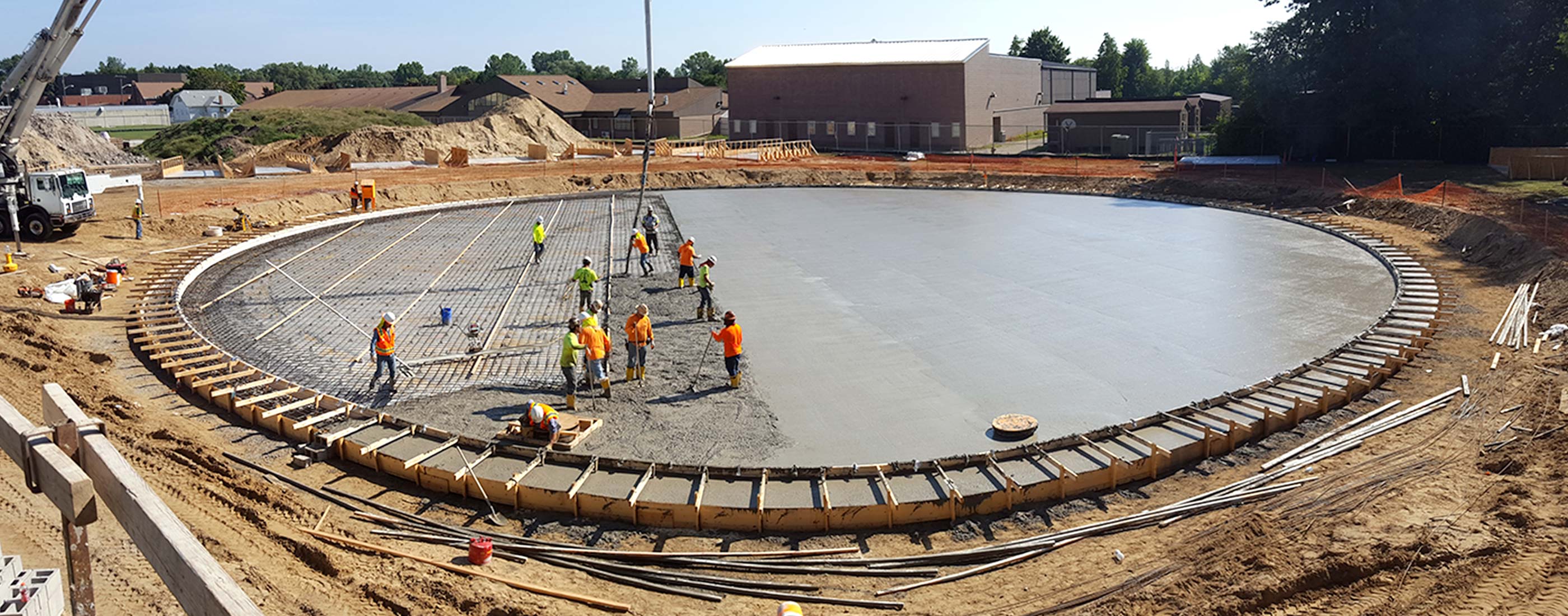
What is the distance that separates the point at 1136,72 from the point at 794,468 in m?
104

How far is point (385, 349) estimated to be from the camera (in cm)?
1592

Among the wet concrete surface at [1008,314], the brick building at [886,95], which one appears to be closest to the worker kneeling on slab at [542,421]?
the wet concrete surface at [1008,314]

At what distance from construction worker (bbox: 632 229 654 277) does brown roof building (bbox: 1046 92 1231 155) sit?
1393 inches

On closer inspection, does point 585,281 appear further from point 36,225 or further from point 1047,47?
point 1047,47

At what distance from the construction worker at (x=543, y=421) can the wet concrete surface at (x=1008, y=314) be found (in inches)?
111

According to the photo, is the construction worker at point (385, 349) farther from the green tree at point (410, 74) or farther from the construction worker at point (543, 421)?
the green tree at point (410, 74)

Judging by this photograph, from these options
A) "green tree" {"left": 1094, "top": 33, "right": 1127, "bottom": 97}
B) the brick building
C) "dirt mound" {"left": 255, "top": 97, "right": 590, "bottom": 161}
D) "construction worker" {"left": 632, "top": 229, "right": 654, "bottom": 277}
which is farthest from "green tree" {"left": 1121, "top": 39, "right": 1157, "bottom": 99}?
"construction worker" {"left": 632, "top": 229, "right": 654, "bottom": 277}

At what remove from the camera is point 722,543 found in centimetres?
1172

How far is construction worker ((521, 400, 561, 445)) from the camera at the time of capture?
1380 cm

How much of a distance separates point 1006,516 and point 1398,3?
38003 millimetres

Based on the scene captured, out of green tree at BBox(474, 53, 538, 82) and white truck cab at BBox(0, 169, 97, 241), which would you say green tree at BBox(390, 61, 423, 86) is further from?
white truck cab at BBox(0, 169, 97, 241)

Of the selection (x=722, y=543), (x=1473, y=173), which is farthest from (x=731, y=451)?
(x=1473, y=173)

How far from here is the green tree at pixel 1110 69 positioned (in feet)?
320

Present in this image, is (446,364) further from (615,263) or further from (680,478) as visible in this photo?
(615,263)
